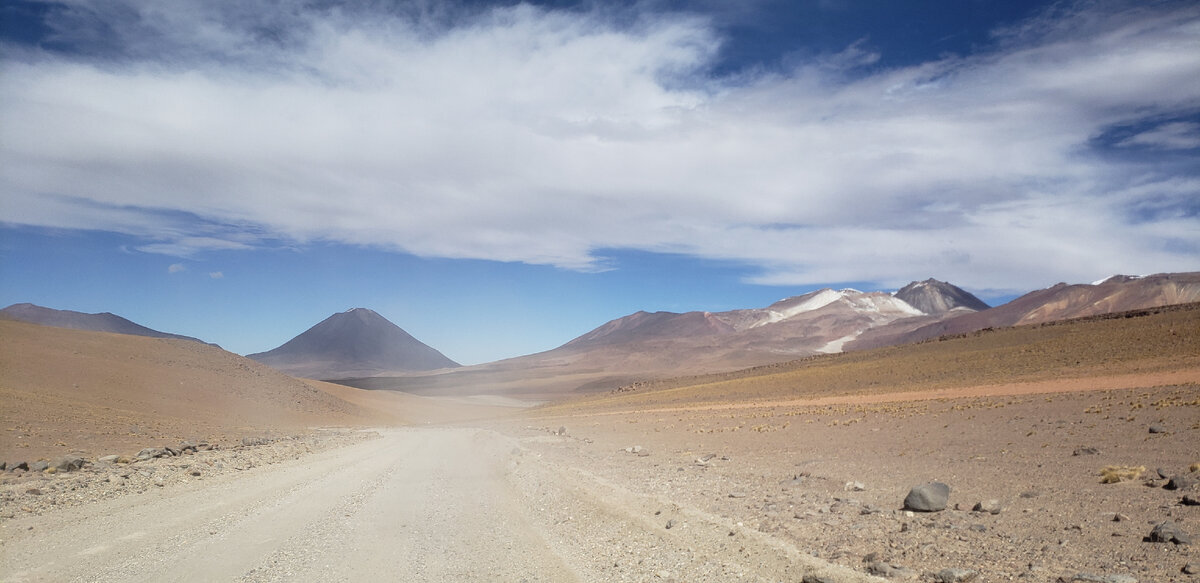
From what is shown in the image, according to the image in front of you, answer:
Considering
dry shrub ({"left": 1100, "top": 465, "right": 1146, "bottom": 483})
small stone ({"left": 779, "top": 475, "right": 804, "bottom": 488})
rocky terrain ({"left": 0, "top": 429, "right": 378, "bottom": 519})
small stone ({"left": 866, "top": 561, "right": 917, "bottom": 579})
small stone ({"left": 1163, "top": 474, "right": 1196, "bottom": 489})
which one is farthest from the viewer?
small stone ({"left": 779, "top": 475, "right": 804, "bottom": 488})

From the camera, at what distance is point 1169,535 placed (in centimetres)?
668

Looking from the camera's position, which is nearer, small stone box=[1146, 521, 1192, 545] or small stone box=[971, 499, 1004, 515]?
small stone box=[1146, 521, 1192, 545]

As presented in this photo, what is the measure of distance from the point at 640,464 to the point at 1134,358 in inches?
1193

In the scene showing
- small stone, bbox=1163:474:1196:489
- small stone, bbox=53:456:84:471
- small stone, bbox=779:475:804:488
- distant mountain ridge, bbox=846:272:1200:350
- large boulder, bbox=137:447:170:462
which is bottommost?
small stone, bbox=779:475:804:488

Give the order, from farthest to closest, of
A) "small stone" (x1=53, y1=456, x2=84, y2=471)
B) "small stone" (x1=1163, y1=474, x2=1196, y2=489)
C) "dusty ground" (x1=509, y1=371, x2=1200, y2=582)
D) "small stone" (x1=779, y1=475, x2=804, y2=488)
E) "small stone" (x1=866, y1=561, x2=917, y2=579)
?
"small stone" (x1=53, y1=456, x2=84, y2=471), "small stone" (x1=779, y1=475, x2=804, y2=488), "small stone" (x1=1163, y1=474, x2=1196, y2=489), "dusty ground" (x1=509, y1=371, x2=1200, y2=582), "small stone" (x1=866, y1=561, x2=917, y2=579)

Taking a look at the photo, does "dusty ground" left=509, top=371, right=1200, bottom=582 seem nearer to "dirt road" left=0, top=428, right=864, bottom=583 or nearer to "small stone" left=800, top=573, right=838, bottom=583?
"small stone" left=800, top=573, right=838, bottom=583

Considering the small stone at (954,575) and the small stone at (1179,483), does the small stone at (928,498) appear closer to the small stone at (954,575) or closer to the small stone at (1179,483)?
the small stone at (954,575)

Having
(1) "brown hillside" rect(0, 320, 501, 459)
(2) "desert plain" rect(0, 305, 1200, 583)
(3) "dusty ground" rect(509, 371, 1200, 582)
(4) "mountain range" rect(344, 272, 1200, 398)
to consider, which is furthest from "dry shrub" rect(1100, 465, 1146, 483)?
(4) "mountain range" rect(344, 272, 1200, 398)

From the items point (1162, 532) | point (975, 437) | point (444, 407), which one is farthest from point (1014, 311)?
point (1162, 532)

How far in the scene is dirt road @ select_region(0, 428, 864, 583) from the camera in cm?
634

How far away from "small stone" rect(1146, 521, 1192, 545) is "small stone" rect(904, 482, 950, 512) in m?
2.36

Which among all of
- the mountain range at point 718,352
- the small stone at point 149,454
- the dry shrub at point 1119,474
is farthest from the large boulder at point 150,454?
the mountain range at point 718,352

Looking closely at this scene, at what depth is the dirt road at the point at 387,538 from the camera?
6336mm

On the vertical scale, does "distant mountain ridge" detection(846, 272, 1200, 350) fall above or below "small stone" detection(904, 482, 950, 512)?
above
